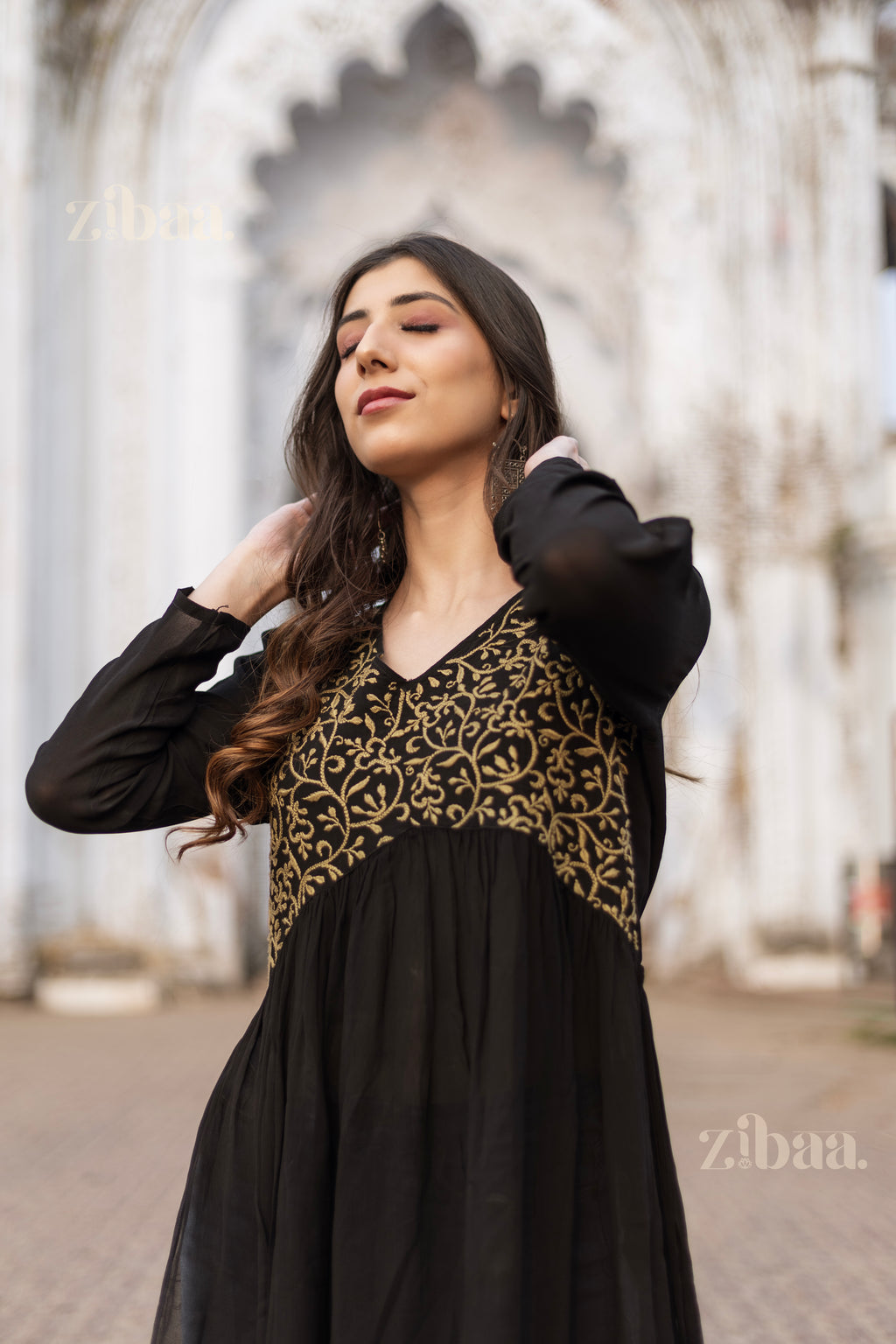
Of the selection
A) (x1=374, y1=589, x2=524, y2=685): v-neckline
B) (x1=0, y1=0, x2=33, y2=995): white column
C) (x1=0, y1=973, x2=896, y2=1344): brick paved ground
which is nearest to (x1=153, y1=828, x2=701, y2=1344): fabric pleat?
(x1=374, y1=589, x2=524, y2=685): v-neckline

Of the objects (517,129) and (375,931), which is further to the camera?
(517,129)

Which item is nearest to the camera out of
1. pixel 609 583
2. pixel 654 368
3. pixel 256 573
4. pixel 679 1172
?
pixel 609 583

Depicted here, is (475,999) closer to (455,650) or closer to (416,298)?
(455,650)

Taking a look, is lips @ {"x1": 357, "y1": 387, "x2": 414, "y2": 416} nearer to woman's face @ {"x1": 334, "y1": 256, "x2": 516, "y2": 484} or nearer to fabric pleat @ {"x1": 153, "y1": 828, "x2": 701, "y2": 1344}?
woman's face @ {"x1": 334, "y1": 256, "x2": 516, "y2": 484}

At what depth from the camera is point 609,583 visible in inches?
40.5

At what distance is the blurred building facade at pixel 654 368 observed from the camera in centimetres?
723

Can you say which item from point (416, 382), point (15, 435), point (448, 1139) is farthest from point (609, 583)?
point (15, 435)

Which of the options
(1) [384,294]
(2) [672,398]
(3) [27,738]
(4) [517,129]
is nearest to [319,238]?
(4) [517,129]

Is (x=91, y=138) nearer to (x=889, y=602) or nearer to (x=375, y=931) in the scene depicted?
(x=889, y=602)

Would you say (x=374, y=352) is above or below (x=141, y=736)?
above

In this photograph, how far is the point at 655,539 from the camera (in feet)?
3.46

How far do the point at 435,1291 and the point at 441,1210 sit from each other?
0.07 m

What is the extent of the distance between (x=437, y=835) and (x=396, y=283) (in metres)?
0.62

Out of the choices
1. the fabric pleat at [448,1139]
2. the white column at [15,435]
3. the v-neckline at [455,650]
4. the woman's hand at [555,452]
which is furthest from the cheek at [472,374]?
the white column at [15,435]
